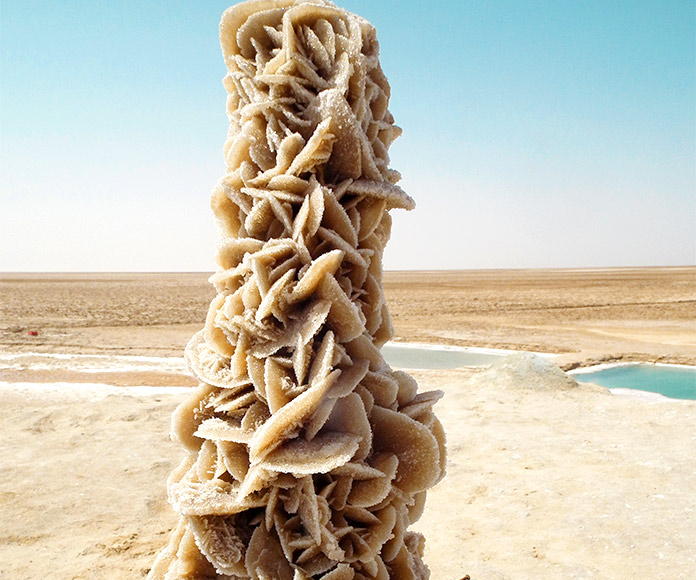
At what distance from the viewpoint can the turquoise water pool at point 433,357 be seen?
436 inches

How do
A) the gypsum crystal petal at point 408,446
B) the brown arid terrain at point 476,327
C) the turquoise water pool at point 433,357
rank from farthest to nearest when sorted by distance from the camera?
the brown arid terrain at point 476,327 → the turquoise water pool at point 433,357 → the gypsum crystal petal at point 408,446

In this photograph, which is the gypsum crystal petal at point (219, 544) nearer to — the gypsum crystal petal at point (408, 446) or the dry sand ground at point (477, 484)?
the gypsum crystal petal at point (408, 446)

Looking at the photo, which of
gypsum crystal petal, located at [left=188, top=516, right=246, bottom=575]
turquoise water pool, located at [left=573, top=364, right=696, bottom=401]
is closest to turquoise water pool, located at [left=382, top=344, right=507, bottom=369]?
turquoise water pool, located at [left=573, top=364, right=696, bottom=401]

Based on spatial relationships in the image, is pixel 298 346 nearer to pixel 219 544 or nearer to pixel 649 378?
pixel 219 544

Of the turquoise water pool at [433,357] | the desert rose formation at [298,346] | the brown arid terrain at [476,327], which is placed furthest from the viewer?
the brown arid terrain at [476,327]

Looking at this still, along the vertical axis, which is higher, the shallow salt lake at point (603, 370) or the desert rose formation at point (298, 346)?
the desert rose formation at point (298, 346)

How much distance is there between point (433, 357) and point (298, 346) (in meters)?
10.5

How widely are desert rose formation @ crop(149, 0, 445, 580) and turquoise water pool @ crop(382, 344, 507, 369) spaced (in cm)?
882

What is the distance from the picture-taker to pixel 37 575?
323cm

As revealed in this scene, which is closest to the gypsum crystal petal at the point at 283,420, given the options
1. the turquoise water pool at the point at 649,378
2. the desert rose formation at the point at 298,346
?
the desert rose formation at the point at 298,346

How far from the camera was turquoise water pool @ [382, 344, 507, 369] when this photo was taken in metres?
11.1

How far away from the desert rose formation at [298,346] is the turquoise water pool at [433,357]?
882cm

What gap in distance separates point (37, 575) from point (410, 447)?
8.60ft

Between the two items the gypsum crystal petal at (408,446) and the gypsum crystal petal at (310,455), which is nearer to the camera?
the gypsum crystal petal at (310,455)
